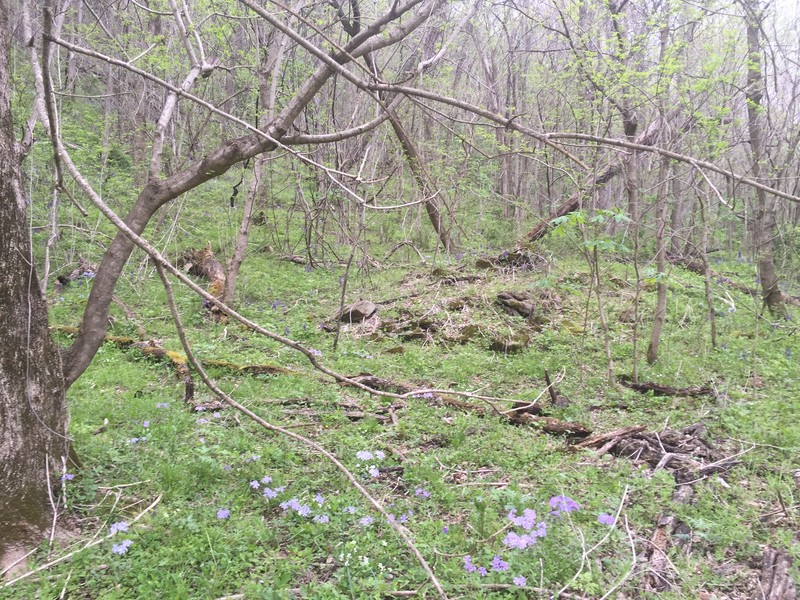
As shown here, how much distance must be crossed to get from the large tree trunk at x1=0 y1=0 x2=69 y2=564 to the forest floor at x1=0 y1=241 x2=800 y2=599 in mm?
191

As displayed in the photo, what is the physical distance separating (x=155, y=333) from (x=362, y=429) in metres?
3.61

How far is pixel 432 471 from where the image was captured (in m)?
3.22

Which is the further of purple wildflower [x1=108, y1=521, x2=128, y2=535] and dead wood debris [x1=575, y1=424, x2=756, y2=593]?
dead wood debris [x1=575, y1=424, x2=756, y2=593]

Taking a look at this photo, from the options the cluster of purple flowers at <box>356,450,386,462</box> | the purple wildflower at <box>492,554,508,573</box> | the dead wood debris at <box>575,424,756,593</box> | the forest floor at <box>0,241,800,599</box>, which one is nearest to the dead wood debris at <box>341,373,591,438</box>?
the forest floor at <box>0,241,800,599</box>

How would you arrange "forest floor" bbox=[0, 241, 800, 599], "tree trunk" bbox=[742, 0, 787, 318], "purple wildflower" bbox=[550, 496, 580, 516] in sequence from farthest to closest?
1. "tree trunk" bbox=[742, 0, 787, 318]
2. "purple wildflower" bbox=[550, 496, 580, 516]
3. "forest floor" bbox=[0, 241, 800, 599]

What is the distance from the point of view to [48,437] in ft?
7.80

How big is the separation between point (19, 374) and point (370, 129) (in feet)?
6.74

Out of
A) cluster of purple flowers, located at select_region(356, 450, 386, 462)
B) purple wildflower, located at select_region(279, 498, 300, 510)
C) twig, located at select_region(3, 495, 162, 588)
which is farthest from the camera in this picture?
cluster of purple flowers, located at select_region(356, 450, 386, 462)

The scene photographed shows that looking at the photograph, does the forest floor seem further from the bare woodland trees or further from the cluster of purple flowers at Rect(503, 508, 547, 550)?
the bare woodland trees

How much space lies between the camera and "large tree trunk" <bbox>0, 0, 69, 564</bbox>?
2131 mm

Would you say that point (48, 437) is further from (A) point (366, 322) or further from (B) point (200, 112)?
(B) point (200, 112)

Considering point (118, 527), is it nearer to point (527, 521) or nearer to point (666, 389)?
point (527, 521)

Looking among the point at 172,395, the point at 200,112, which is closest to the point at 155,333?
the point at 172,395

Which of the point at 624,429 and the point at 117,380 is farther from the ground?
the point at 624,429
